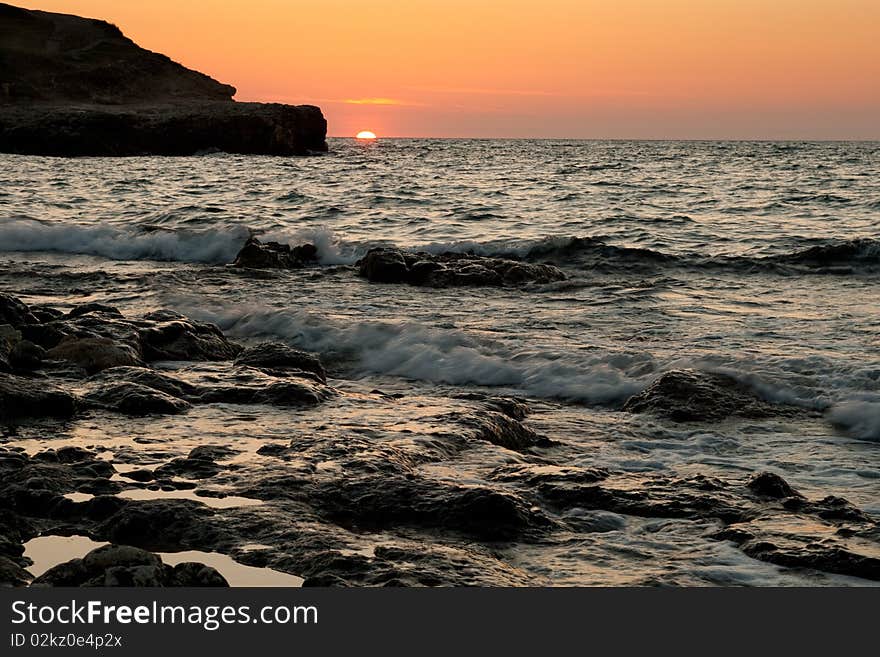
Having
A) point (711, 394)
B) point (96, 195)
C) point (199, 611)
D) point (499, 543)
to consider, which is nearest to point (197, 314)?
point (711, 394)

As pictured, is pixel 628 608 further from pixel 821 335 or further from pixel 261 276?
pixel 261 276

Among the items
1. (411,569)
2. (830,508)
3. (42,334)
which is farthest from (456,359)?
(411,569)

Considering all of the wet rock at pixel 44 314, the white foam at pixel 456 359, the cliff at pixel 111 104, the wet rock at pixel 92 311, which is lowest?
the white foam at pixel 456 359

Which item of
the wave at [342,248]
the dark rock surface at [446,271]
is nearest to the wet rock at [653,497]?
the dark rock surface at [446,271]

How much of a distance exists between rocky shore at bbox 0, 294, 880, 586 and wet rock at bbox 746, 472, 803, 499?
0.01 meters

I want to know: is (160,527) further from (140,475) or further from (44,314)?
(44,314)

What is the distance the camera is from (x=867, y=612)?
3518mm

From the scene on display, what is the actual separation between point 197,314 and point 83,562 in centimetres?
828

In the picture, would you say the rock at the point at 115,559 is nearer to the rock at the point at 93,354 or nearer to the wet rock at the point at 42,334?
the rock at the point at 93,354

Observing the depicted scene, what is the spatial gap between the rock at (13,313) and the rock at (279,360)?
211 cm

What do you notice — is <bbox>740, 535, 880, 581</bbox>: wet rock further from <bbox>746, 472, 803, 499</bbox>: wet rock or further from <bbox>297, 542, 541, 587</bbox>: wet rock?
<bbox>297, 542, 541, 587</bbox>: wet rock

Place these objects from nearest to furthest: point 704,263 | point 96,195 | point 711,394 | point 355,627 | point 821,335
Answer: point 355,627 → point 711,394 → point 821,335 → point 704,263 → point 96,195

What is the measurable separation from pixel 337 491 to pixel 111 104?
314ft

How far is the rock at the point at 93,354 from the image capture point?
7832 mm
